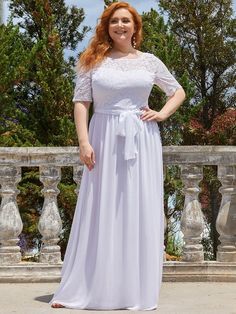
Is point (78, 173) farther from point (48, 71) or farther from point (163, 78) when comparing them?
point (48, 71)

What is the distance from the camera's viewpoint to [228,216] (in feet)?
17.1

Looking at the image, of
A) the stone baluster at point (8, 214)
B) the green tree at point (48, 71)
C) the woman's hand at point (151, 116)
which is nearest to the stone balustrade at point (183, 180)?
the stone baluster at point (8, 214)

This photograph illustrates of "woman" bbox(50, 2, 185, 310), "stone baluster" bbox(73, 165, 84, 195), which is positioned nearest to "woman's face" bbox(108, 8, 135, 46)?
"woman" bbox(50, 2, 185, 310)

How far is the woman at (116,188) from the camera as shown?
4270mm

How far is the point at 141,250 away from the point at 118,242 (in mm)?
147

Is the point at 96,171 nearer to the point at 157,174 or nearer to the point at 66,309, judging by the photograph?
the point at 157,174

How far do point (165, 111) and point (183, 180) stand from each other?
93 cm

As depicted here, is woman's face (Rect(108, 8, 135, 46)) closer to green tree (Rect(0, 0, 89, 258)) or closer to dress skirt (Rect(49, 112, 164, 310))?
dress skirt (Rect(49, 112, 164, 310))

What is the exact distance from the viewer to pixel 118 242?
4.29 metres

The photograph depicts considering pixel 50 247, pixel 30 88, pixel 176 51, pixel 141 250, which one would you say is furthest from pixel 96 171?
pixel 30 88

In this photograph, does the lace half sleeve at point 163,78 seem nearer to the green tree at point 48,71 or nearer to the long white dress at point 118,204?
the long white dress at point 118,204

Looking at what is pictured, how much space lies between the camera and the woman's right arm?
4258 millimetres

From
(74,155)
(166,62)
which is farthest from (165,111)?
(166,62)

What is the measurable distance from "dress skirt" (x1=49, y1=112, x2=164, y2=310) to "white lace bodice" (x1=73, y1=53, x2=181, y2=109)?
0.34 ft
